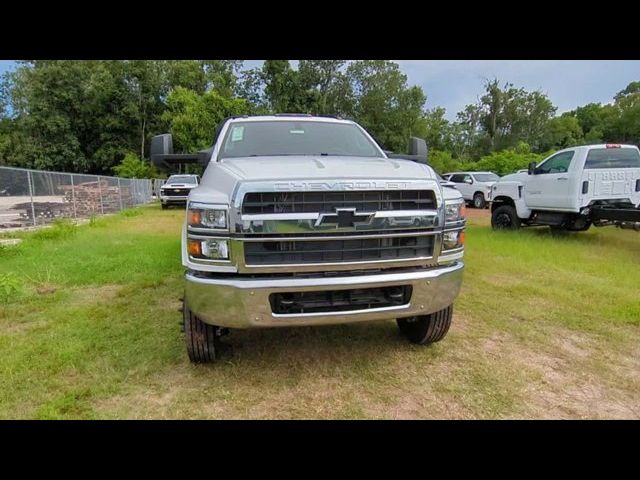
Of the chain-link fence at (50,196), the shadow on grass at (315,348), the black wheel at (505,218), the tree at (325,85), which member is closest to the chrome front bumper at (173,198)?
the chain-link fence at (50,196)

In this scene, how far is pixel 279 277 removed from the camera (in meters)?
2.45

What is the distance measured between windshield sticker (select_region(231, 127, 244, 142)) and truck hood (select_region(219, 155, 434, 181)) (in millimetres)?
709

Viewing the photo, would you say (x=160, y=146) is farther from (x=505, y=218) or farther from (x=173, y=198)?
(x=173, y=198)

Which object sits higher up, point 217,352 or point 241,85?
point 241,85

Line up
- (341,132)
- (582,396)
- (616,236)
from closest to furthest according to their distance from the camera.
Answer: (582,396) → (341,132) → (616,236)

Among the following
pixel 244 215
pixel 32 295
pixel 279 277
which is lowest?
pixel 32 295

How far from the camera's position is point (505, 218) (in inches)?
395

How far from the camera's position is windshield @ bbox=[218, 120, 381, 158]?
11.8 feet

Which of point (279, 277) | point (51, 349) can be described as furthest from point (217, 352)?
point (51, 349)

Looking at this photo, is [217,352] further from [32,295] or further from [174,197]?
→ [174,197]

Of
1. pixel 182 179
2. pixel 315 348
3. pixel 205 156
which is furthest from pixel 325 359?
pixel 182 179

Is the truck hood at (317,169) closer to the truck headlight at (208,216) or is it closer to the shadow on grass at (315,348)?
the truck headlight at (208,216)

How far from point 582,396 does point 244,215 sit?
2545 mm

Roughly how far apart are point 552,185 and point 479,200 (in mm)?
10404
